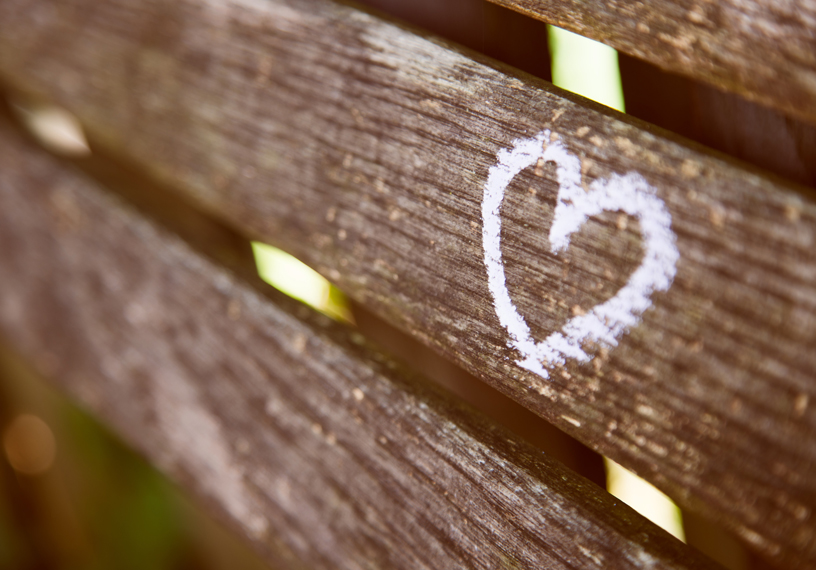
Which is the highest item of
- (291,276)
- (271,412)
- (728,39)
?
(728,39)

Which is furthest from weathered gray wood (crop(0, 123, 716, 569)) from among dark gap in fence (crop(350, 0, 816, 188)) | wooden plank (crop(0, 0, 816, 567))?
dark gap in fence (crop(350, 0, 816, 188))

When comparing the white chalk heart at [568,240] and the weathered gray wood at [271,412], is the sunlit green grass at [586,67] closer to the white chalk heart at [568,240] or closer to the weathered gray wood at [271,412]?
the white chalk heart at [568,240]

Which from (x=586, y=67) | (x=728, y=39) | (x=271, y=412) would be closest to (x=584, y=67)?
(x=586, y=67)

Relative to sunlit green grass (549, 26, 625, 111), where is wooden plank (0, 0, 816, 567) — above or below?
below

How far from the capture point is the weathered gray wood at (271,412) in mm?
519

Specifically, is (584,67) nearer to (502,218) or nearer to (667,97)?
(667,97)

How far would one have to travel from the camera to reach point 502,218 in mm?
477

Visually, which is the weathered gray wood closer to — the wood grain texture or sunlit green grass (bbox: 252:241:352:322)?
sunlit green grass (bbox: 252:241:352:322)

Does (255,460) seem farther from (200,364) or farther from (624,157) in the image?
(624,157)

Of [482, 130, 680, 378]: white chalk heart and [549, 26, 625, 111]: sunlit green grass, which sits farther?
[549, 26, 625, 111]: sunlit green grass

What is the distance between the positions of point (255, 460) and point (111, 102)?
61cm

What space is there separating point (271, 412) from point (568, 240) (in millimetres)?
473

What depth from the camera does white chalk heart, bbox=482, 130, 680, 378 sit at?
1.35ft

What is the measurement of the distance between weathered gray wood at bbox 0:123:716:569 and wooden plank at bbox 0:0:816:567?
0.26ft
